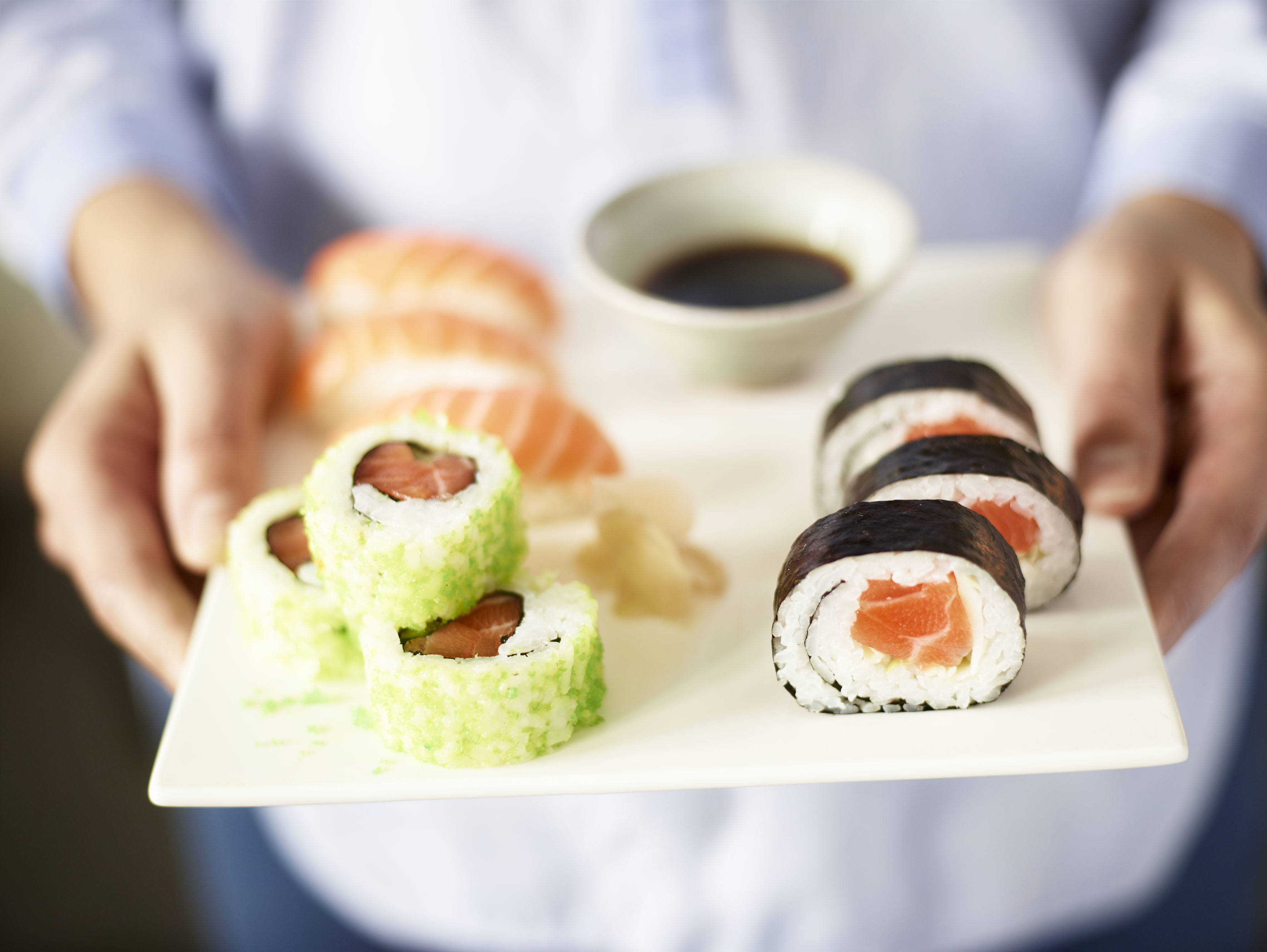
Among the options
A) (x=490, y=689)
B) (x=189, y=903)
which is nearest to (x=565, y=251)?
(x=490, y=689)

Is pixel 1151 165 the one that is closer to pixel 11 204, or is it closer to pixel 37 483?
pixel 37 483

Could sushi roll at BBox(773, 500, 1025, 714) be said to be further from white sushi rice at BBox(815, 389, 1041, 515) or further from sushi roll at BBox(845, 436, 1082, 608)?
white sushi rice at BBox(815, 389, 1041, 515)

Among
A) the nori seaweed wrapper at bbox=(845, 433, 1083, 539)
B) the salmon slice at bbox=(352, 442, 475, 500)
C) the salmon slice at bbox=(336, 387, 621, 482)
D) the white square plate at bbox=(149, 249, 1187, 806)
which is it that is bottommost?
the white square plate at bbox=(149, 249, 1187, 806)

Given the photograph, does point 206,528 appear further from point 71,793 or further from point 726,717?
point 71,793

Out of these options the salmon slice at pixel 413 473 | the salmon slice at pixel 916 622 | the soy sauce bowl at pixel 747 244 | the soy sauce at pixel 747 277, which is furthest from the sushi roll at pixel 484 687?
the soy sauce at pixel 747 277

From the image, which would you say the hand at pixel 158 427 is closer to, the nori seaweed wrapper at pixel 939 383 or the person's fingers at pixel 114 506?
the person's fingers at pixel 114 506

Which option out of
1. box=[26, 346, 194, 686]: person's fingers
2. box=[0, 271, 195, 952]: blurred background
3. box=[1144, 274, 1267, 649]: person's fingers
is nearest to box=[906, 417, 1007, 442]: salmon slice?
box=[1144, 274, 1267, 649]: person's fingers
